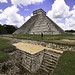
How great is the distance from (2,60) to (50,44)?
513 cm

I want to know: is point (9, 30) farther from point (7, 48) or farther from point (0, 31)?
point (7, 48)

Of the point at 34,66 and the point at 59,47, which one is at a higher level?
the point at 59,47

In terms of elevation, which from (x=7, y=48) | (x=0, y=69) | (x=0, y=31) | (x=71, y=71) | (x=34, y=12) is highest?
(x=34, y=12)

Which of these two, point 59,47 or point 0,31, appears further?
point 0,31

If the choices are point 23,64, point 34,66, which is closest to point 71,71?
point 34,66

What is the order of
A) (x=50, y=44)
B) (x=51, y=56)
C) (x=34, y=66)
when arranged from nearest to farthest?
1. (x=34, y=66)
2. (x=51, y=56)
3. (x=50, y=44)

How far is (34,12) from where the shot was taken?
99.1ft

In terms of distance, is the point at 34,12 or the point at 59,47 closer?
the point at 59,47

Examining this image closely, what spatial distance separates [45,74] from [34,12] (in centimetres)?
3079

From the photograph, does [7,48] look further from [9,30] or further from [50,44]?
[9,30]

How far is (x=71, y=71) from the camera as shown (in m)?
2.85

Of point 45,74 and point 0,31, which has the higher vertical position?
point 0,31

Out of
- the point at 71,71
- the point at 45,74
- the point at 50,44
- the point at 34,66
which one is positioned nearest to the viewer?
the point at 71,71

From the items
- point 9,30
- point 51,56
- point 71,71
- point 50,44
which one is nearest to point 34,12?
point 9,30
